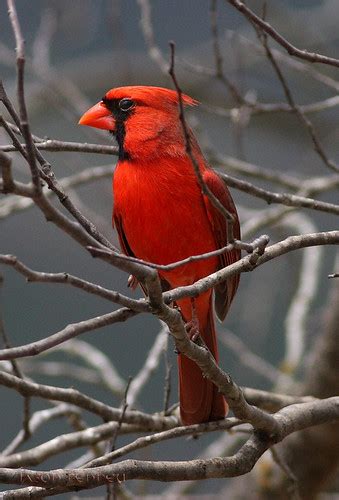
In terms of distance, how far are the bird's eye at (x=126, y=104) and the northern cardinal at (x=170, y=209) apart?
0.12ft

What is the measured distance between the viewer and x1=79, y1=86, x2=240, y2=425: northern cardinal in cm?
260

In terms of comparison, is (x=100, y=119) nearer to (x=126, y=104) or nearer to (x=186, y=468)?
(x=126, y=104)

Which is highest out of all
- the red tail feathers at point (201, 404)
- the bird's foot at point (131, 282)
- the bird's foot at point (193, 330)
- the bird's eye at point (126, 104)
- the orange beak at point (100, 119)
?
the bird's eye at point (126, 104)

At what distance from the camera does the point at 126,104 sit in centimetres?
290

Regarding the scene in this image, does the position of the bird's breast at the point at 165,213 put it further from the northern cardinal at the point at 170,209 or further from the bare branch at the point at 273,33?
the bare branch at the point at 273,33

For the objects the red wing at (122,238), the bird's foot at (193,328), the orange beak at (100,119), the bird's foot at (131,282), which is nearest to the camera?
the bird's foot at (193,328)

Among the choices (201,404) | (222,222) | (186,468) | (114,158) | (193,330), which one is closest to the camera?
(186,468)

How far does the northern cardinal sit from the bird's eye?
0.12ft

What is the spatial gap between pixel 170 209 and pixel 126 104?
0.49 m

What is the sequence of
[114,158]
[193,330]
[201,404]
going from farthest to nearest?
[114,158] < [201,404] < [193,330]

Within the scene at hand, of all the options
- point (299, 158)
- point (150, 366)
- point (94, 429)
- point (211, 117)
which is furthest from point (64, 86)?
point (94, 429)

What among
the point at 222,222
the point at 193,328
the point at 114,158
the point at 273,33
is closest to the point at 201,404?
the point at 193,328

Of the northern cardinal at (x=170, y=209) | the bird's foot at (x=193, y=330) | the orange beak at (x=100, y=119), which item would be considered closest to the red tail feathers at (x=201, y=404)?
the northern cardinal at (x=170, y=209)

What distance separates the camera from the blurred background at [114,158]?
17.0 feet
